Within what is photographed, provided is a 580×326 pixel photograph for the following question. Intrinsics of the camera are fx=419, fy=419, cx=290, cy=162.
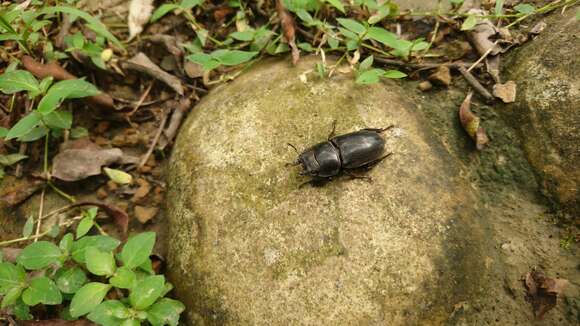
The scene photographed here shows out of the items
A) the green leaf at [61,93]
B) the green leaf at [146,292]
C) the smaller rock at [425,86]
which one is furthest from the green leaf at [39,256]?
the smaller rock at [425,86]

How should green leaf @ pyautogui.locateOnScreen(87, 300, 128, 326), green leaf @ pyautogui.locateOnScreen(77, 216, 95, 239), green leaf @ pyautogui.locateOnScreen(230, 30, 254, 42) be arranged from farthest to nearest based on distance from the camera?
green leaf @ pyautogui.locateOnScreen(230, 30, 254, 42), green leaf @ pyautogui.locateOnScreen(77, 216, 95, 239), green leaf @ pyautogui.locateOnScreen(87, 300, 128, 326)

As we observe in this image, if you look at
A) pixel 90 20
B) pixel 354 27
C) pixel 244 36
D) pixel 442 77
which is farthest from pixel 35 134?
pixel 442 77

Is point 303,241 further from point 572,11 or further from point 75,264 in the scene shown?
point 572,11

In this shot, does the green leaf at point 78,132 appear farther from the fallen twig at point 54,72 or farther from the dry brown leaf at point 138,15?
the dry brown leaf at point 138,15

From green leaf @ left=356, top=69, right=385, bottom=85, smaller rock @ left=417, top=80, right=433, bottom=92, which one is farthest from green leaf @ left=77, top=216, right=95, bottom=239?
smaller rock @ left=417, top=80, right=433, bottom=92

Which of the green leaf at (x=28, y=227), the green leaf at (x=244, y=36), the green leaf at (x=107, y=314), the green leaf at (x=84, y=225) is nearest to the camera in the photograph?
the green leaf at (x=107, y=314)

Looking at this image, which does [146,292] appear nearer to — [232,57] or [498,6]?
[232,57]

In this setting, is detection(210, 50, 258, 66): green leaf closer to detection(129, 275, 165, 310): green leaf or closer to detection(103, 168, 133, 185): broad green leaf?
detection(103, 168, 133, 185): broad green leaf
